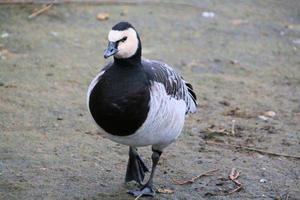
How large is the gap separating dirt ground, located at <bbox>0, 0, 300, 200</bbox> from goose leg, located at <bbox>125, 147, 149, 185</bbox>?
0.09m

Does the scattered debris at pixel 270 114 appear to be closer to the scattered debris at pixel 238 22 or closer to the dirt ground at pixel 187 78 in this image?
the dirt ground at pixel 187 78

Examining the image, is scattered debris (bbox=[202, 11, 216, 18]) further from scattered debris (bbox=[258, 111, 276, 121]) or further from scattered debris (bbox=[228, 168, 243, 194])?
scattered debris (bbox=[228, 168, 243, 194])

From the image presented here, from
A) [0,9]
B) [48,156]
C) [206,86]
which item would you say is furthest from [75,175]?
[0,9]

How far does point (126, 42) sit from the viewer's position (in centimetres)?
402

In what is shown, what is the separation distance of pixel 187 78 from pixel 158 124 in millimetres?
2865

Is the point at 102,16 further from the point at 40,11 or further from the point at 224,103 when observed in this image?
the point at 224,103

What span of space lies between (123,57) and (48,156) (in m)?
1.26

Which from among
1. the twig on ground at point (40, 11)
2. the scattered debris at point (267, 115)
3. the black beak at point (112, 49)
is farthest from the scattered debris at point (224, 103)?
the twig on ground at point (40, 11)

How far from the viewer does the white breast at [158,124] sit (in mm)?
4012

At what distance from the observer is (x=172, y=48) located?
25.7 ft

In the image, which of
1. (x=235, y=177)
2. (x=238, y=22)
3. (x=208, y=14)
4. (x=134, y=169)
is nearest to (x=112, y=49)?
(x=134, y=169)

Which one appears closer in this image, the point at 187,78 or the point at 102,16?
the point at 187,78

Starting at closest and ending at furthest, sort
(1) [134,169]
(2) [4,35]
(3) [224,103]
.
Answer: (1) [134,169]
(3) [224,103]
(2) [4,35]

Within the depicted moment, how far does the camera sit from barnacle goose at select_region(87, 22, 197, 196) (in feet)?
12.9
